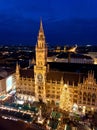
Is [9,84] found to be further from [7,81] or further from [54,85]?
[54,85]

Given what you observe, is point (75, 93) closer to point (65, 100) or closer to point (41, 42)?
point (65, 100)

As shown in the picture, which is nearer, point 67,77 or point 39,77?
point 67,77

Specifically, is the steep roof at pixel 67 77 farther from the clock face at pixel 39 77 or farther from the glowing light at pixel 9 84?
the glowing light at pixel 9 84

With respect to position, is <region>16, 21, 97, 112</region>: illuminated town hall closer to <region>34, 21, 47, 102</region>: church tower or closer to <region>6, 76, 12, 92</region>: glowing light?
<region>34, 21, 47, 102</region>: church tower

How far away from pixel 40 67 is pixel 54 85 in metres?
9.25

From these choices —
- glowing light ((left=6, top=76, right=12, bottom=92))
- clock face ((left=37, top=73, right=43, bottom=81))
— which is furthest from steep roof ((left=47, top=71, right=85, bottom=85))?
glowing light ((left=6, top=76, right=12, bottom=92))

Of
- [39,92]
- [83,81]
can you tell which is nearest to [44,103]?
[39,92]

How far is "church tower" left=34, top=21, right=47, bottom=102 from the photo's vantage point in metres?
84.0

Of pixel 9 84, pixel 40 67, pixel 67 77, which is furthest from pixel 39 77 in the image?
pixel 9 84

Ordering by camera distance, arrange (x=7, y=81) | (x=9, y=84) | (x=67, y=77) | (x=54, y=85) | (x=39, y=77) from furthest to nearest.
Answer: (x=9, y=84)
(x=7, y=81)
(x=39, y=77)
(x=54, y=85)
(x=67, y=77)

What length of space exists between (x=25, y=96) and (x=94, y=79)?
30.6 meters

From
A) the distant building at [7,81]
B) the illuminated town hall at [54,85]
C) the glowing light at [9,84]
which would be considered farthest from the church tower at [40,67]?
the glowing light at [9,84]

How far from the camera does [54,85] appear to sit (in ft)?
277

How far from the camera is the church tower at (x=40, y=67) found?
84000mm
